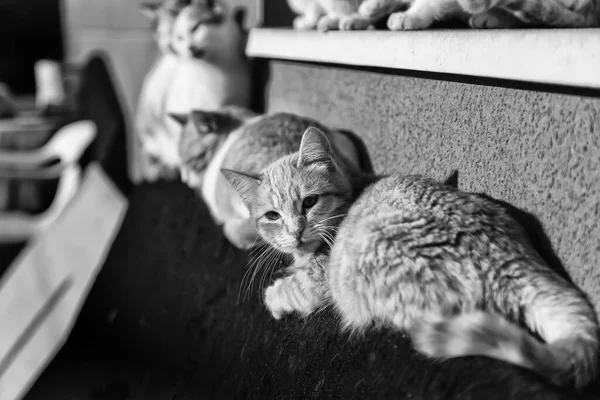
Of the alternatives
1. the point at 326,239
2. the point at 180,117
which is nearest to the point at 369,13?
the point at 326,239

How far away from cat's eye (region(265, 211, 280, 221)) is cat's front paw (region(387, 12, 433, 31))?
0.42 meters

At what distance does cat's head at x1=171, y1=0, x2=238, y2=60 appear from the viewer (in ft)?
6.18

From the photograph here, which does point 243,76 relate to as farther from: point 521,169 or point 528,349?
point 528,349

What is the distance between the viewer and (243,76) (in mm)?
2012

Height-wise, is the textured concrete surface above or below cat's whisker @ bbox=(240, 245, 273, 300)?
above

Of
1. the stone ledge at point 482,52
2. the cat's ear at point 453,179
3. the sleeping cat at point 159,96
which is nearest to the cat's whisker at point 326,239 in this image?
the cat's ear at point 453,179

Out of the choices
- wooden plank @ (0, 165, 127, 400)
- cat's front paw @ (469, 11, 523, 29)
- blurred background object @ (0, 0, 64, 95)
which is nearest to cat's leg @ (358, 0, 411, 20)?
cat's front paw @ (469, 11, 523, 29)

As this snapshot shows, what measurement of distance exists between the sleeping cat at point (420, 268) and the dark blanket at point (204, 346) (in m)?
0.03

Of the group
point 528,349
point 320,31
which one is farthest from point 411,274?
point 320,31

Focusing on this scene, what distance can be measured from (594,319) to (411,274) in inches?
9.0

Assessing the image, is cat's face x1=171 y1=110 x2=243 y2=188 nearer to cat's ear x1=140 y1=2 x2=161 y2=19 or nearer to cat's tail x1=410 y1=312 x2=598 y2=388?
cat's ear x1=140 y1=2 x2=161 y2=19

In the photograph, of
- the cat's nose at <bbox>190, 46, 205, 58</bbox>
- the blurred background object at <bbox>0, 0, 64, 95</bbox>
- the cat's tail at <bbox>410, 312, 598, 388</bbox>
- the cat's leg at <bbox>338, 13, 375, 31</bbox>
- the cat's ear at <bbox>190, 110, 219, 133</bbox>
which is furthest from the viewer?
the blurred background object at <bbox>0, 0, 64, 95</bbox>

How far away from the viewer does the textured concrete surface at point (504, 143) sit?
29.2 inches

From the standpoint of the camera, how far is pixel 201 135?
1.65 metres
